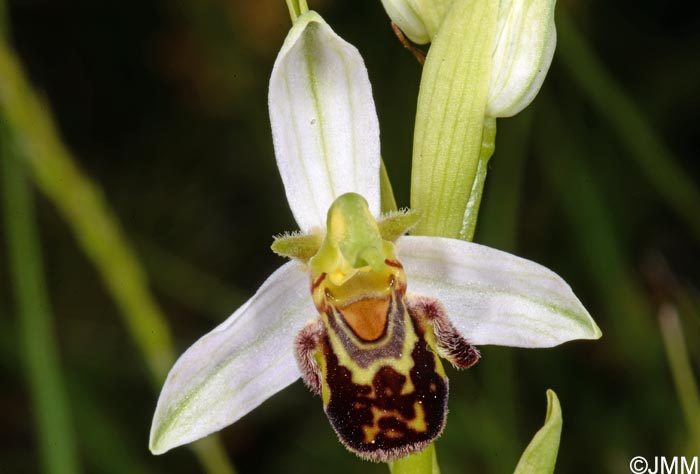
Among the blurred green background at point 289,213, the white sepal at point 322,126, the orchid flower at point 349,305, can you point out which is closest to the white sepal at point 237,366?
the orchid flower at point 349,305

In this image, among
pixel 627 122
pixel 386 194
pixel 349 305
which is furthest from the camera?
pixel 627 122

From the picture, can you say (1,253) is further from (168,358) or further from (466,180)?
(466,180)

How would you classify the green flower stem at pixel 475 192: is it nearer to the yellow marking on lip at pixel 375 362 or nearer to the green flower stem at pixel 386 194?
the green flower stem at pixel 386 194

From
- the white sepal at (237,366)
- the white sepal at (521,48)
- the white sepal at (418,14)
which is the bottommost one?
the white sepal at (237,366)

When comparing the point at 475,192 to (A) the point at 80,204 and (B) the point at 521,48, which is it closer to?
(B) the point at 521,48

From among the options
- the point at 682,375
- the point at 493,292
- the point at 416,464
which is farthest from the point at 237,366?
the point at 682,375
